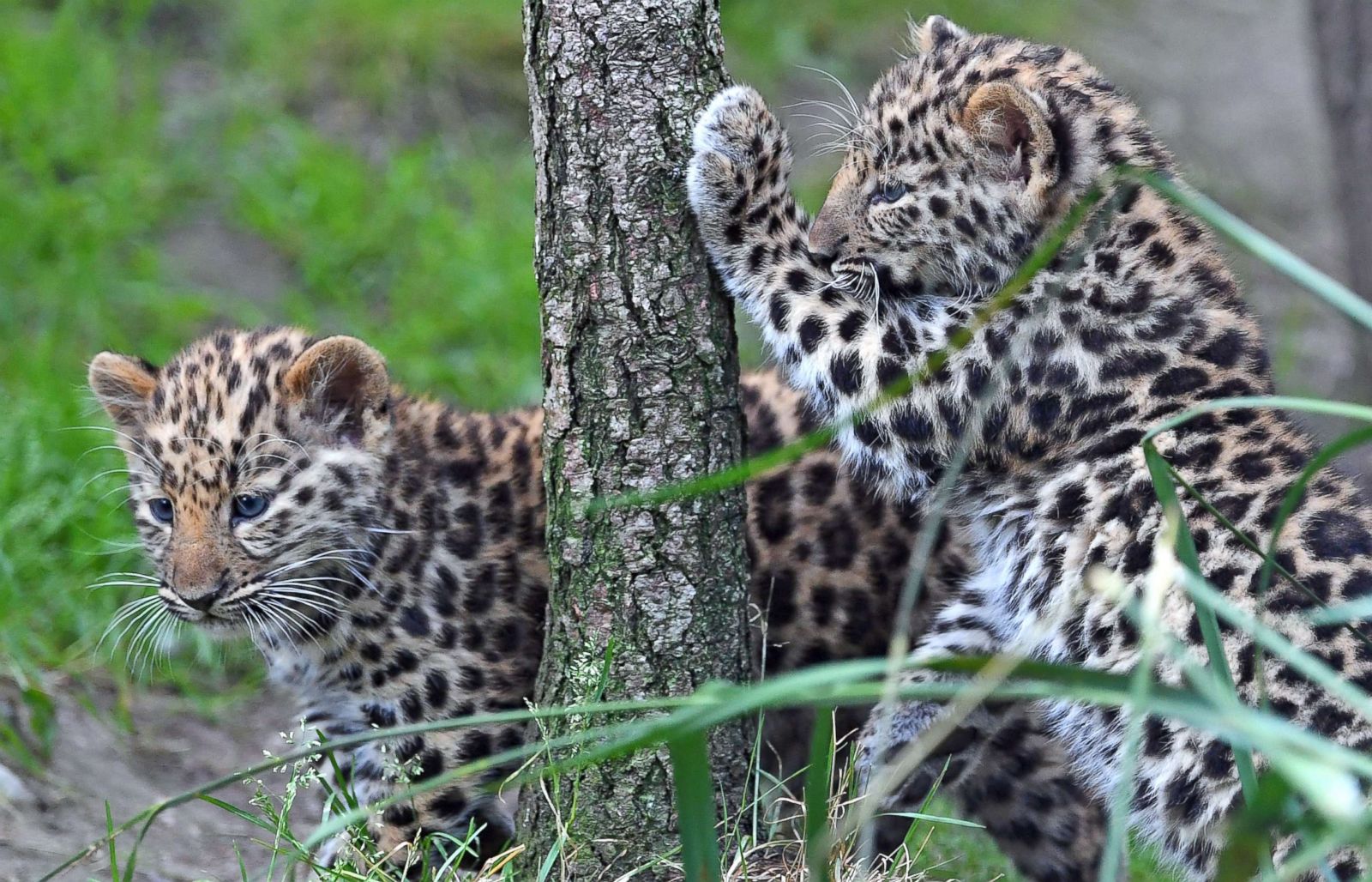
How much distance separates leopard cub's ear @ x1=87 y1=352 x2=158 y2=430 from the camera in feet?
16.3

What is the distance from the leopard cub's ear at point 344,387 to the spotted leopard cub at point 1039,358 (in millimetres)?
1266

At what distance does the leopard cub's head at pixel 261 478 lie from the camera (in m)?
4.67

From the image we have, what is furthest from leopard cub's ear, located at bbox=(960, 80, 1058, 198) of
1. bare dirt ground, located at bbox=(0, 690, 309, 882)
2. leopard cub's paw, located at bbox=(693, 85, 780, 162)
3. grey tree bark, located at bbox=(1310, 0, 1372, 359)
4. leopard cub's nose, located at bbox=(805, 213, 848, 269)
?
grey tree bark, located at bbox=(1310, 0, 1372, 359)

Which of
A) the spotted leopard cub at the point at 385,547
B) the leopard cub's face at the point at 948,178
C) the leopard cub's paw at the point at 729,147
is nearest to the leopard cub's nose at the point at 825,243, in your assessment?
the leopard cub's face at the point at 948,178

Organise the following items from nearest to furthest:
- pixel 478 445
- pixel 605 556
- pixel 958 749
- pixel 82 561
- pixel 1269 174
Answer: pixel 605 556 < pixel 958 749 < pixel 478 445 < pixel 82 561 < pixel 1269 174

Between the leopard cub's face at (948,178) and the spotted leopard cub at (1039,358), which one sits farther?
the leopard cub's face at (948,178)

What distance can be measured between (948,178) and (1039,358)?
0.64 m

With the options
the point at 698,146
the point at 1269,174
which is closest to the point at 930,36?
the point at 698,146

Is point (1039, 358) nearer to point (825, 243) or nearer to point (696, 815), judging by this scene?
point (825, 243)

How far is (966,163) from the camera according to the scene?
4.56 meters

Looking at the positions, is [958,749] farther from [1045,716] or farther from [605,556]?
[605,556]

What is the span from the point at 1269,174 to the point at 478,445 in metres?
9.40

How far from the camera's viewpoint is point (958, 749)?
15.9 feet

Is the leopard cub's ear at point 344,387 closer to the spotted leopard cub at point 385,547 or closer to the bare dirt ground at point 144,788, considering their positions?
the spotted leopard cub at point 385,547
